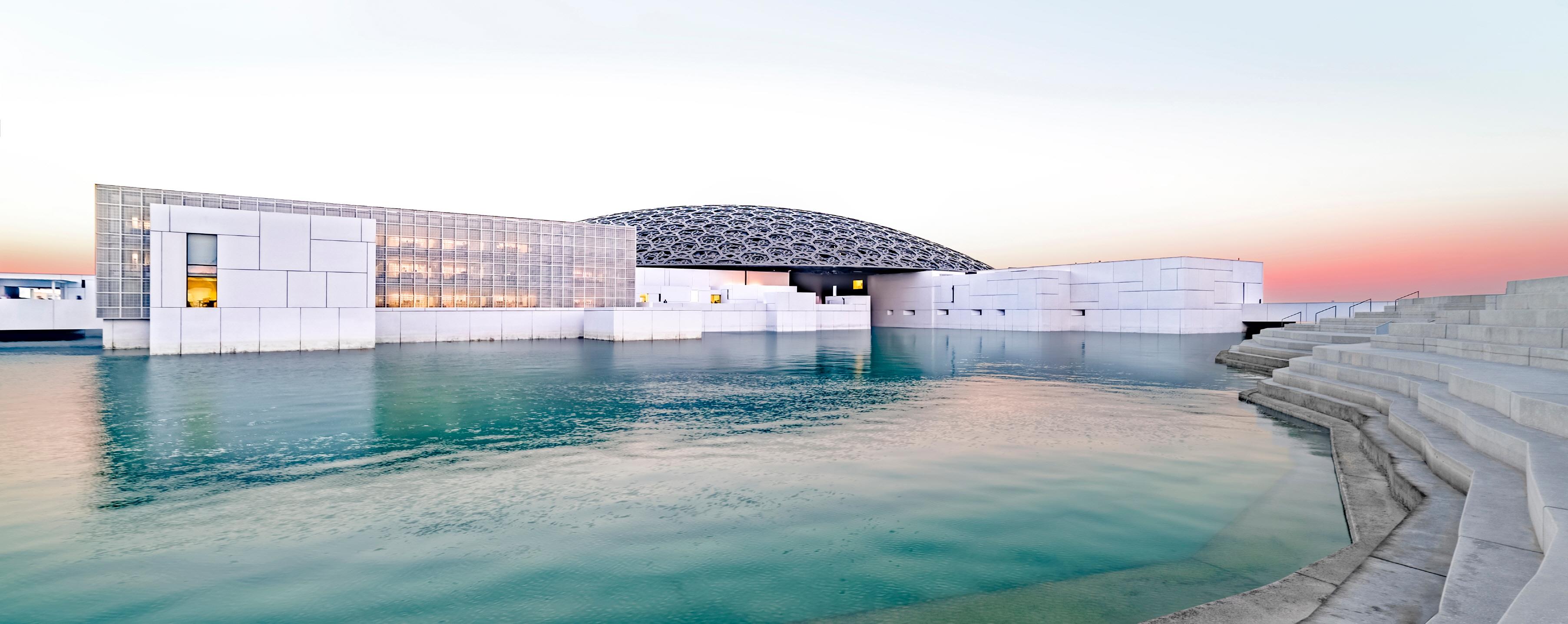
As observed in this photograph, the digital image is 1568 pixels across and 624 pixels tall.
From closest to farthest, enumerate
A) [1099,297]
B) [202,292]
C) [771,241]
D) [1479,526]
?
[1479,526] < [202,292] < [1099,297] < [771,241]

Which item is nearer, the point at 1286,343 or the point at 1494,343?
the point at 1494,343

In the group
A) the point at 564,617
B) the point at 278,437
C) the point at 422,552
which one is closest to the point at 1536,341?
the point at 564,617

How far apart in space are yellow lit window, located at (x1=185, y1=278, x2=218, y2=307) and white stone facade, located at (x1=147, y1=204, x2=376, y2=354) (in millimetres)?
556

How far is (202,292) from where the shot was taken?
27.1 metres

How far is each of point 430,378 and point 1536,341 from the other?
20678 millimetres

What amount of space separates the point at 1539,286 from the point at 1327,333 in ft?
23.9

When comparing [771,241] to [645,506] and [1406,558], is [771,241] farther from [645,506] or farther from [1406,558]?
[1406,558]

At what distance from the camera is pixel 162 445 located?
901cm

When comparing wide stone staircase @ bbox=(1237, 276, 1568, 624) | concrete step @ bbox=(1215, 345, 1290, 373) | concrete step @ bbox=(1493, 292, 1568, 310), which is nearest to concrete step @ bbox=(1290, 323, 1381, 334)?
concrete step @ bbox=(1215, 345, 1290, 373)

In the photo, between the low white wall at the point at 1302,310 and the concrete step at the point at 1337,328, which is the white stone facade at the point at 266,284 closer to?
the concrete step at the point at 1337,328

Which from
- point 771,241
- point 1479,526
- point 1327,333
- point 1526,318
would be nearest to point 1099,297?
Result: point 771,241

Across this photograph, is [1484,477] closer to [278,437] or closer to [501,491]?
[501,491]

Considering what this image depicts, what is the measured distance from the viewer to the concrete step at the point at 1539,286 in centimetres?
1281

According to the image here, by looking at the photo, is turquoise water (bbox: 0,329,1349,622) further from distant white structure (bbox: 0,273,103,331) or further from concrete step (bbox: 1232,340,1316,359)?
distant white structure (bbox: 0,273,103,331)
